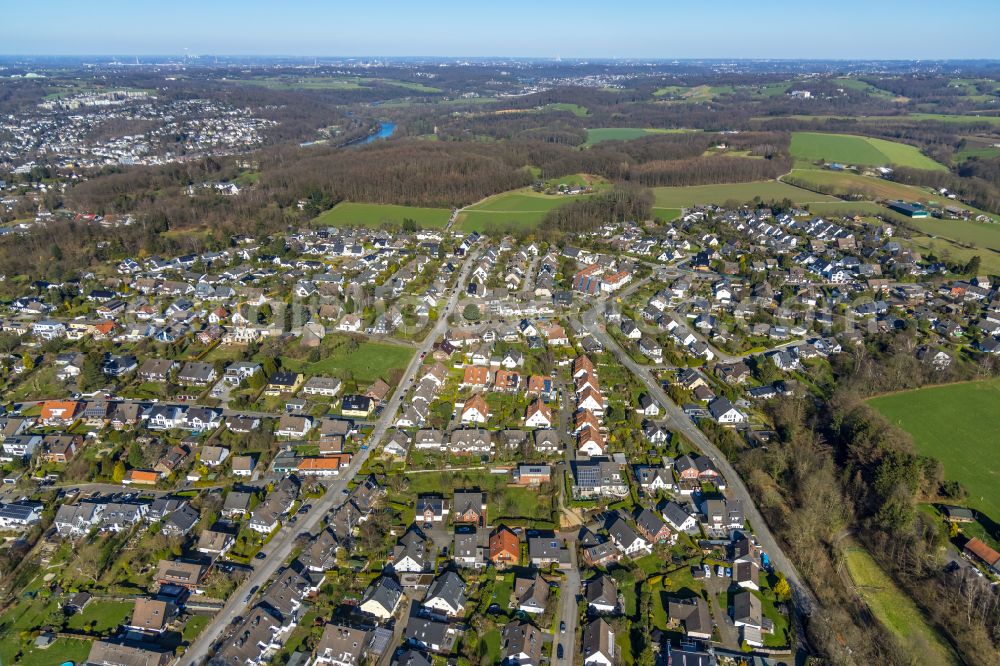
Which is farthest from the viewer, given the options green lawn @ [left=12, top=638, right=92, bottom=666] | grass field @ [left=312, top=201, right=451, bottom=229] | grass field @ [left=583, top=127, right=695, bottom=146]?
grass field @ [left=583, top=127, right=695, bottom=146]

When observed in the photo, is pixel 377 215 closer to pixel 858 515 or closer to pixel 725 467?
pixel 725 467

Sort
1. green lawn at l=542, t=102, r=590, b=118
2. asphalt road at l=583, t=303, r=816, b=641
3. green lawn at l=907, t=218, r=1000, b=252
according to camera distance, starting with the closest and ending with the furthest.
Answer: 1. asphalt road at l=583, t=303, r=816, b=641
2. green lawn at l=907, t=218, r=1000, b=252
3. green lawn at l=542, t=102, r=590, b=118

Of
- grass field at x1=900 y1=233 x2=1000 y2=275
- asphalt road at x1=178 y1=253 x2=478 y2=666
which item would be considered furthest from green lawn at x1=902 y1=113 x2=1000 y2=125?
asphalt road at x1=178 y1=253 x2=478 y2=666

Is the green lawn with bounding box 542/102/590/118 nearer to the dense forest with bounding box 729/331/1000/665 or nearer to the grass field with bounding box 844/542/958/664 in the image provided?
the dense forest with bounding box 729/331/1000/665

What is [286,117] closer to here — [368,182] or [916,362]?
[368,182]

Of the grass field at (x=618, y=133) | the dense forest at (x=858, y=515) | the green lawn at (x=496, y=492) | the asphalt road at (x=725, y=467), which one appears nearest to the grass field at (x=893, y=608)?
the dense forest at (x=858, y=515)

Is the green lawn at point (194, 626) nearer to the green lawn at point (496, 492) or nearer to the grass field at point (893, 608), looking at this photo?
the green lawn at point (496, 492)

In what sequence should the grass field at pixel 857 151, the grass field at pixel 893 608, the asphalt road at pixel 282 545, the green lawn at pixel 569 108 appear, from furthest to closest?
the green lawn at pixel 569 108
the grass field at pixel 857 151
the asphalt road at pixel 282 545
the grass field at pixel 893 608
